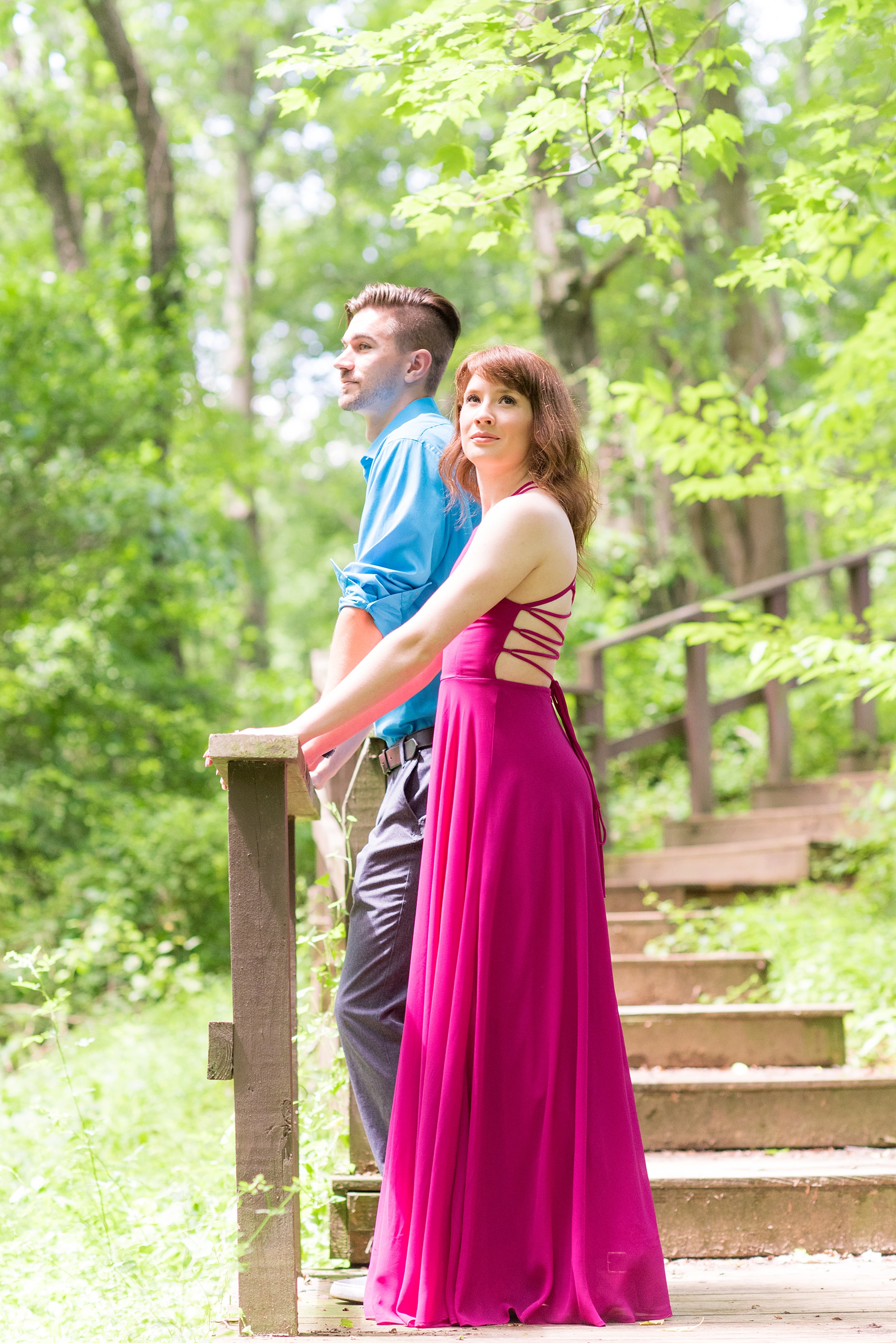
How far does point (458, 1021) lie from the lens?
2.20 meters

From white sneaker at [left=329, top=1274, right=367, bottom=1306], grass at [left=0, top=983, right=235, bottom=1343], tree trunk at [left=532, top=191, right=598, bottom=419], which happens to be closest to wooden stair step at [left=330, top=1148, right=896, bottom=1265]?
white sneaker at [left=329, top=1274, right=367, bottom=1306]

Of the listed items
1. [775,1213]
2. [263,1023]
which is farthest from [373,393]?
[775,1213]

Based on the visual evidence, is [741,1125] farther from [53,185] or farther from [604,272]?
[53,185]

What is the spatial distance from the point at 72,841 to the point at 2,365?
338 centimetres

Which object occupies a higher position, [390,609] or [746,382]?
[746,382]

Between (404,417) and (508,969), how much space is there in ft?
3.80

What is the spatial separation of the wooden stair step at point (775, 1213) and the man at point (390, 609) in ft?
2.97

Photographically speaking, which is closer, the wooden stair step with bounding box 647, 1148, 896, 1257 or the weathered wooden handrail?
the wooden stair step with bounding box 647, 1148, 896, 1257

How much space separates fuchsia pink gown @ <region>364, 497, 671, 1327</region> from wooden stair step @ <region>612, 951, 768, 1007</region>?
87.4 inches

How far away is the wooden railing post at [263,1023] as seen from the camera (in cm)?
206

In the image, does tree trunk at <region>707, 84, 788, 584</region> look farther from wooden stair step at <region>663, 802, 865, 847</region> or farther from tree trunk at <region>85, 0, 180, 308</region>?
tree trunk at <region>85, 0, 180, 308</region>

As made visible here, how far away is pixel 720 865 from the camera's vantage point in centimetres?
625

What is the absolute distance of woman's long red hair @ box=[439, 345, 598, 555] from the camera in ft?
7.79

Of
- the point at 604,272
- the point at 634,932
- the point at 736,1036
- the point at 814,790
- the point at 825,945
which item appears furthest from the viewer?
the point at 604,272
